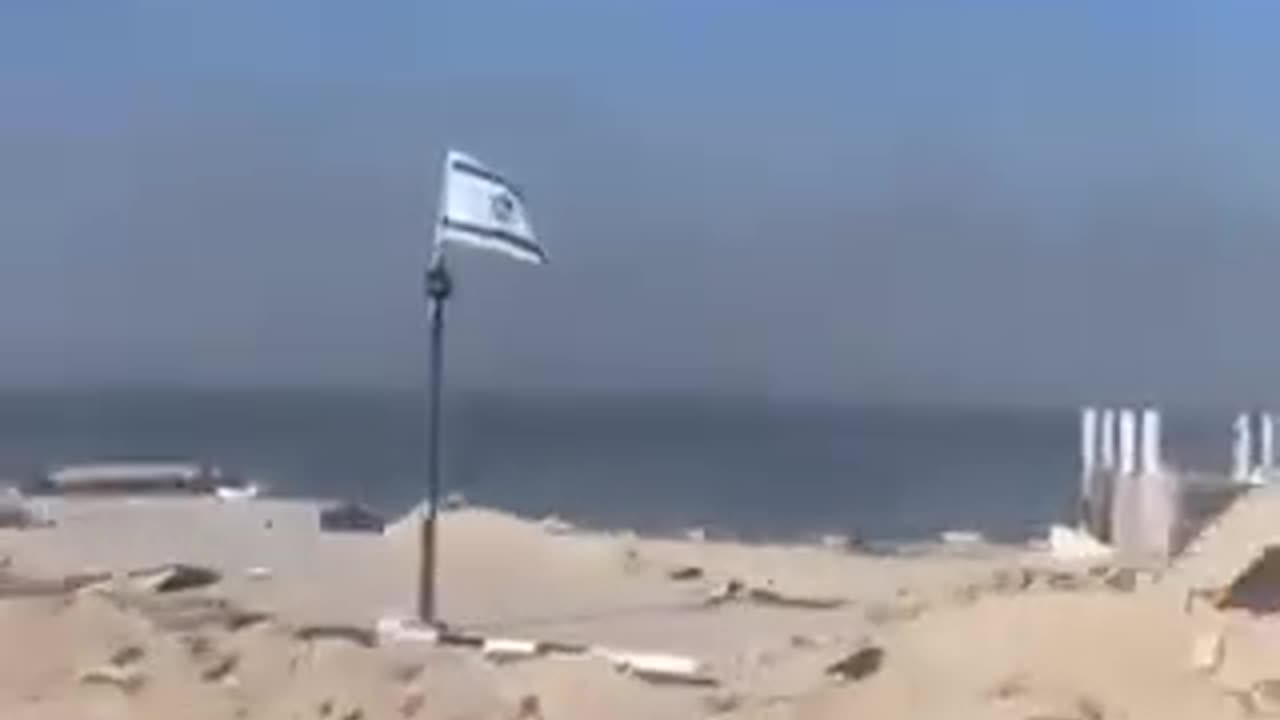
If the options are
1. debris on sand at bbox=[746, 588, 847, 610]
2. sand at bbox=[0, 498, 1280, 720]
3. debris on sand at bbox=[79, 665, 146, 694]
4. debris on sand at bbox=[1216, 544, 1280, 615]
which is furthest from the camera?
debris on sand at bbox=[746, 588, 847, 610]

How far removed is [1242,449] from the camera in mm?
26688

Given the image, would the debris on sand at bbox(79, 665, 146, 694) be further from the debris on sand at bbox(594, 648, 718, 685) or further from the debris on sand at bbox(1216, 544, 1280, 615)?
the debris on sand at bbox(1216, 544, 1280, 615)

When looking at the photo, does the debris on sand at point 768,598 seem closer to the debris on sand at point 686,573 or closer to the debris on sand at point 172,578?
the debris on sand at point 686,573

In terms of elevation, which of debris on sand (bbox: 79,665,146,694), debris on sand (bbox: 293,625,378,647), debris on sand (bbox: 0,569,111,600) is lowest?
debris on sand (bbox: 79,665,146,694)

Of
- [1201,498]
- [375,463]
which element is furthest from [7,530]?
[375,463]

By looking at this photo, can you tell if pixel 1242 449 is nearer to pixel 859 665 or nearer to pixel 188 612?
pixel 188 612

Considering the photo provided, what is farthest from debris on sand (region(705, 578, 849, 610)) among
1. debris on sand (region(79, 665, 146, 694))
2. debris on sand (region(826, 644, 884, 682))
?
debris on sand (region(79, 665, 146, 694))

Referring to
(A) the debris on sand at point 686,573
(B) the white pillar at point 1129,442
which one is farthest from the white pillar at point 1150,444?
(A) the debris on sand at point 686,573

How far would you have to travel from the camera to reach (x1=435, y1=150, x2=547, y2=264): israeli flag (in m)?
17.1

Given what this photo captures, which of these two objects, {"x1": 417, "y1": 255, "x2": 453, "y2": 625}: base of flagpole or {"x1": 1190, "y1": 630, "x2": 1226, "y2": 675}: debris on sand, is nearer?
{"x1": 1190, "y1": 630, "x2": 1226, "y2": 675}: debris on sand

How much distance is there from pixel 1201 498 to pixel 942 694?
33.6 feet

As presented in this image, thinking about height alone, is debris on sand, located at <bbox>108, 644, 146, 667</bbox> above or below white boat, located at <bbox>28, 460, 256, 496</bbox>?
below

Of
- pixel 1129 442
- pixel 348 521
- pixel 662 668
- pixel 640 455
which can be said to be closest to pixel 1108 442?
pixel 1129 442

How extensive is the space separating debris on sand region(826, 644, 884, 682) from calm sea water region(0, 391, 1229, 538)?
49.8 feet
